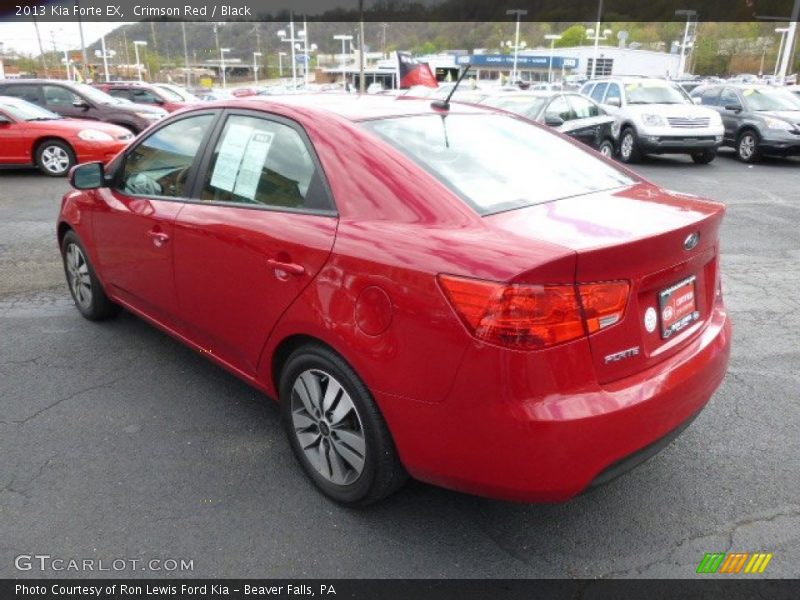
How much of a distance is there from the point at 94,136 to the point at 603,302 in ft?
37.1

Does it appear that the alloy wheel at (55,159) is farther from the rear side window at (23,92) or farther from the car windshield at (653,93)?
the car windshield at (653,93)

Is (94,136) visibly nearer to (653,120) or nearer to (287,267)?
(287,267)

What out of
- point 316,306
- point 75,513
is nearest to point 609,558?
point 316,306

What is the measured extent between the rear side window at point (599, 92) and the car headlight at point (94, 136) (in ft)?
35.2

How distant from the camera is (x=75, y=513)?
2.61m

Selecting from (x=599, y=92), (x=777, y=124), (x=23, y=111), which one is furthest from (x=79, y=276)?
(x=777, y=124)

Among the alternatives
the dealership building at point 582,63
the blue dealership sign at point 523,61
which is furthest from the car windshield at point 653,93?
the dealership building at point 582,63

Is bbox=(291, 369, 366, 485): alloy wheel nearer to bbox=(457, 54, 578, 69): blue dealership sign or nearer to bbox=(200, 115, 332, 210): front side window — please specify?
bbox=(200, 115, 332, 210): front side window

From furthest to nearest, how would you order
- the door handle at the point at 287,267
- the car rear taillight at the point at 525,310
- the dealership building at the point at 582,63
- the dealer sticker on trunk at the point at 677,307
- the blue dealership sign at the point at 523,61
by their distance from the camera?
the dealership building at the point at 582,63 → the blue dealership sign at the point at 523,61 → the door handle at the point at 287,267 → the dealer sticker on trunk at the point at 677,307 → the car rear taillight at the point at 525,310

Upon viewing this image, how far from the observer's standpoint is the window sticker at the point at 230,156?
10.1 feet

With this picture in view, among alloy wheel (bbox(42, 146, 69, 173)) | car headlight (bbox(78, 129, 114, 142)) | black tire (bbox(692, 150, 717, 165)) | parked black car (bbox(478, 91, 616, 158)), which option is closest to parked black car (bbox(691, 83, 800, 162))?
black tire (bbox(692, 150, 717, 165))

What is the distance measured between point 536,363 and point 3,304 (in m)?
4.68

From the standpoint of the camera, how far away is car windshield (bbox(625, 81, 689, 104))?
47.5 feet

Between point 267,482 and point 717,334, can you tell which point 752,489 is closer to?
point 717,334
